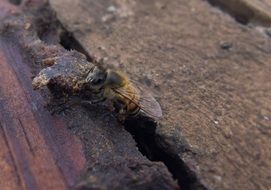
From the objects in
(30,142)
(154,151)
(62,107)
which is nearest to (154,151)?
(154,151)

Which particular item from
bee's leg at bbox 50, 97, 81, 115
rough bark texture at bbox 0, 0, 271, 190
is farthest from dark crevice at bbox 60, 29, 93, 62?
bee's leg at bbox 50, 97, 81, 115

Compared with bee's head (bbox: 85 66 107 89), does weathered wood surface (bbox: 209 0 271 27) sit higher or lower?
higher

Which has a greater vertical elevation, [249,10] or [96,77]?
[249,10]

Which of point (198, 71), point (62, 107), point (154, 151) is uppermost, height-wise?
point (198, 71)

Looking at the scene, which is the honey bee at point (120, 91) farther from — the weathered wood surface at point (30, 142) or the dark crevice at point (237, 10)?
the dark crevice at point (237, 10)

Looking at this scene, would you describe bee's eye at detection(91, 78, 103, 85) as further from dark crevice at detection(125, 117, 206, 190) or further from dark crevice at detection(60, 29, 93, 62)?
dark crevice at detection(60, 29, 93, 62)

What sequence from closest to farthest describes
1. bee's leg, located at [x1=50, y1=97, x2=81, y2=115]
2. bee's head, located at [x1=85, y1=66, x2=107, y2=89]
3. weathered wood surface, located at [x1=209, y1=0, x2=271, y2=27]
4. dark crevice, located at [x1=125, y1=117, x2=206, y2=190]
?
dark crevice, located at [x1=125, y1=117, x2=206, y2=190]
bee's leg, located at [x1=50, y1=97, x2=81, y2=115]
bee's head, located at [x1=85, y1=66, x2=107, y2=89]
weathered wood surface, located at [x1=209, y1=0, x2=271, y2=27]

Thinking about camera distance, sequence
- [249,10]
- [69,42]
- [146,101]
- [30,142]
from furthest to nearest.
Result: [249,10], [69,42], [146,101], [30,142]

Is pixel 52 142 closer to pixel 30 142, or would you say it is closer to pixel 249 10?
pixel 30 142

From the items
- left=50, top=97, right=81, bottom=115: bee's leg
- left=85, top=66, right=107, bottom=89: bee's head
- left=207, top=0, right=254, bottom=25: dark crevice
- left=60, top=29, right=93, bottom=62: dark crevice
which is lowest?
left=60, top=29, right=93, bottom=62: dark crevice
